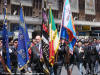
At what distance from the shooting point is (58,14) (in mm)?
39312

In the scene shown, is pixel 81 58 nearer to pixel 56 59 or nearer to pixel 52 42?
pixel 56 59

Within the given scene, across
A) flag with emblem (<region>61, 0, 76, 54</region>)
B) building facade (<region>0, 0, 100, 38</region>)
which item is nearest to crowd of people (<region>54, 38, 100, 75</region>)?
flag with emblem (<region>61, 0, 76, 54</region>)

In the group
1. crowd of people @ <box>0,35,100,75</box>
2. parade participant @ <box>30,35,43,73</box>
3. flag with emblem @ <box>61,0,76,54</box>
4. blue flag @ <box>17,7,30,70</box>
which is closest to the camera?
blue flag @ <box>17,7,30,70</box>

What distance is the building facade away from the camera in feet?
105

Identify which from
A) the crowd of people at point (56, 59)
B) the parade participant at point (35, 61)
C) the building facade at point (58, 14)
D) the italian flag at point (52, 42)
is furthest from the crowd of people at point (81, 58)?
the building facade at point (58, 14)

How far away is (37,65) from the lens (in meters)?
6.87

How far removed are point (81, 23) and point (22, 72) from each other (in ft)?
116

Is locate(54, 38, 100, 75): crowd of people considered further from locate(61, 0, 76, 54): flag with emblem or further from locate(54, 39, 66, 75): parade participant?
locate(61, 0, 76, 54): flag with emblem

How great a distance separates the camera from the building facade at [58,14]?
105 ft

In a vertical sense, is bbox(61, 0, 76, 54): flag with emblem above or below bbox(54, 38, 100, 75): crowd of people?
above

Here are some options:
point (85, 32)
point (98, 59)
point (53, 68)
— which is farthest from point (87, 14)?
point (53, 68)

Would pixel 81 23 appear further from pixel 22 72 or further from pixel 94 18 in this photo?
pixel 22 72

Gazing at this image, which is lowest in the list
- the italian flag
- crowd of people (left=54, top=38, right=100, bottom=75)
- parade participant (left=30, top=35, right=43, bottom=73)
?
crowd of people (left=54, top=38, right=100, bottom=75)

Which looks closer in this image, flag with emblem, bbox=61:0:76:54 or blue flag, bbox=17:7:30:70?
blue flag, bbox=17:7:30:70
